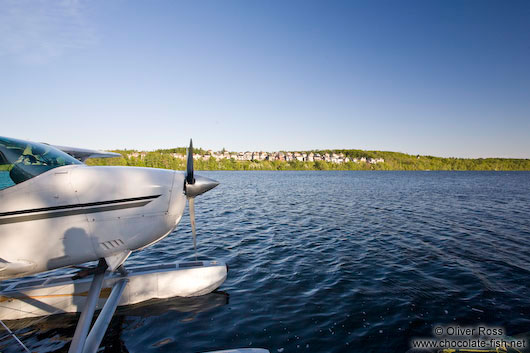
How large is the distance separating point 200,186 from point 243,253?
578 centimetres

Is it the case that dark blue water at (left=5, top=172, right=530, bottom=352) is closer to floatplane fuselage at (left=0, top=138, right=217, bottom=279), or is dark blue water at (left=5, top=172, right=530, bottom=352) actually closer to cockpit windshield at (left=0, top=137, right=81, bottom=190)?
floatplane fuselage at (left=0, top=138, right=217, bottom=279)

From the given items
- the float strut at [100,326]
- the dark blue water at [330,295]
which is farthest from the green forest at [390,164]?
the float strut at [100,326]

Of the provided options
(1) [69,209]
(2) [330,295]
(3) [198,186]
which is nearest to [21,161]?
(1) [69,209]

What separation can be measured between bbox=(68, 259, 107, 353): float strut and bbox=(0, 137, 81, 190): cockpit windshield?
61.6 inches

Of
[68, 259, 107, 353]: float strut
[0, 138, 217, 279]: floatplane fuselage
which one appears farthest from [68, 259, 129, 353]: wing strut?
[0, 138, 217, 279]: floatplane fuselage

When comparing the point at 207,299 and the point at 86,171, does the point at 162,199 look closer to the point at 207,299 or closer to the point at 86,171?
the point at 86,171

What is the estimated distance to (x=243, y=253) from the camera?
29.8 ft

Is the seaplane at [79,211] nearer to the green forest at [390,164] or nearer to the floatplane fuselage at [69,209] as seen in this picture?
the floatplane fuselage at [69,209]

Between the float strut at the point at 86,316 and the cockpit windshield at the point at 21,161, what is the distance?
1.56m

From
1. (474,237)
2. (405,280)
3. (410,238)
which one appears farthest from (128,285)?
(474,237)

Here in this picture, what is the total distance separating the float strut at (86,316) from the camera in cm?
337

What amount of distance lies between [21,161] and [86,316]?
2256 mm

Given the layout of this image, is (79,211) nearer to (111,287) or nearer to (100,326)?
(100,326)

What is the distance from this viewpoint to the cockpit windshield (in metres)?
3.15
